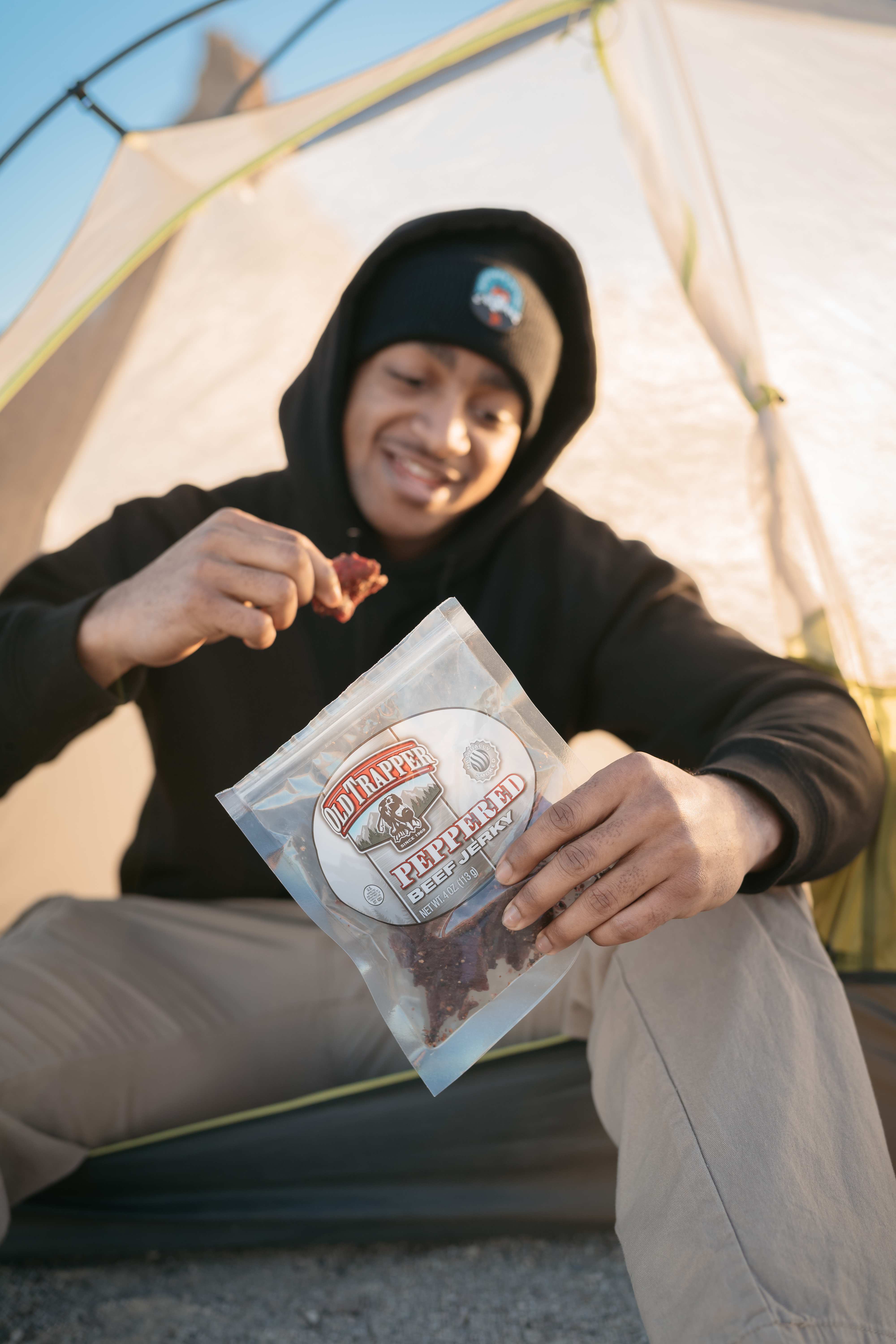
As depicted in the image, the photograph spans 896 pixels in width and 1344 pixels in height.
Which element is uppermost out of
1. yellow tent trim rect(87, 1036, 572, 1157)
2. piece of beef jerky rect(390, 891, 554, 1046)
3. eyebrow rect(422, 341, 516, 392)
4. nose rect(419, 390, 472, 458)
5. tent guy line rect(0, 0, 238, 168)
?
tent guy line rect(0, 0, 238, 168)

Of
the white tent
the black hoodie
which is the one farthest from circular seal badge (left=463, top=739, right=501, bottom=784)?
the white tent

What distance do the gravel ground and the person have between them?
0.16 meters

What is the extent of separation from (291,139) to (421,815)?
124cm

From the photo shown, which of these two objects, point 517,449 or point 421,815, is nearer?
point 421,815

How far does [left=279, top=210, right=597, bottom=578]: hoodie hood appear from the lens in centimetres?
125

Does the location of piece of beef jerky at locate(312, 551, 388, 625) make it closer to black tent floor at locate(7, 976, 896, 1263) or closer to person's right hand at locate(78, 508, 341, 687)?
person's right hand at locate(78, 508, 341, 687)

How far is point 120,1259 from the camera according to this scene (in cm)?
109

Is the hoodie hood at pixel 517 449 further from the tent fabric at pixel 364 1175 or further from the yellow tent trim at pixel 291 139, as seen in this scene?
the tent fabric at pixel 364 1175

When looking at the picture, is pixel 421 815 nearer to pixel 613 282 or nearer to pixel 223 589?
pixel 223 589

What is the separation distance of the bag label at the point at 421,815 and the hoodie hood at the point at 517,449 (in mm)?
607

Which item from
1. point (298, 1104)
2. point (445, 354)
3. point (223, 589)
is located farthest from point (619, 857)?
point (445, 354)

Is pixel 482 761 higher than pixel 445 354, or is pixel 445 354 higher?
pixel 445 354

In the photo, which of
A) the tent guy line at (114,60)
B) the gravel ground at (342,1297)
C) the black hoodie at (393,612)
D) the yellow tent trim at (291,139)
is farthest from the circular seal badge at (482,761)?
the tent guy line at (114,60)

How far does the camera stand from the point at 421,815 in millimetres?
705
